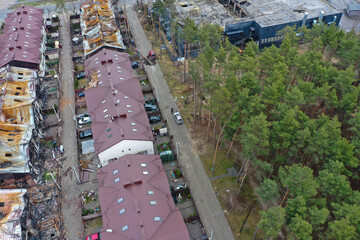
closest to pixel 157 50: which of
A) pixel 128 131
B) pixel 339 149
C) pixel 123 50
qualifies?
pixel 123 50

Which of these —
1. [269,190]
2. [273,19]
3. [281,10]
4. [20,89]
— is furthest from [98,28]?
[269,190]

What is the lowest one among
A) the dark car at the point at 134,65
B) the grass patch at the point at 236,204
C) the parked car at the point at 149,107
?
the grass patch at the point at 236,204

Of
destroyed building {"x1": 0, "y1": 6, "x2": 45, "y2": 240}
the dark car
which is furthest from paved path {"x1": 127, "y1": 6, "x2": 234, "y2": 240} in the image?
destroyed building {"x1": 0, "y1": 6, "x2": 45, "y2": 240}

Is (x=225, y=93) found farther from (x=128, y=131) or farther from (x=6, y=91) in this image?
(x=6, y=91)

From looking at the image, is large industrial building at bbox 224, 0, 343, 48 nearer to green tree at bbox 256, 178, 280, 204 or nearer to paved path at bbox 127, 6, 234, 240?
paved path at bbox 127, 6, 234, 240

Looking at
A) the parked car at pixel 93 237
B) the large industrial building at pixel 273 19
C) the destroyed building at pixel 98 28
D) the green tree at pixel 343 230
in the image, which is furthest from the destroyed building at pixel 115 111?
the large industrial building at pixel 273 19

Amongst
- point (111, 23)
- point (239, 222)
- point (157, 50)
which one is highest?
point (111, 23)

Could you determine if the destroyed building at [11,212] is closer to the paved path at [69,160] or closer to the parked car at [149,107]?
the paved path at [69,160]
